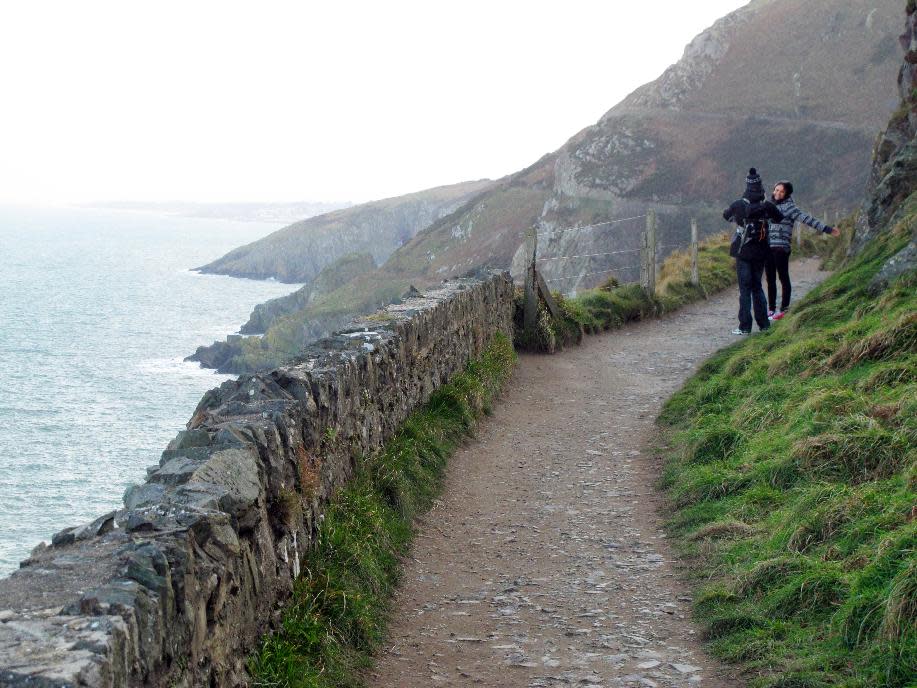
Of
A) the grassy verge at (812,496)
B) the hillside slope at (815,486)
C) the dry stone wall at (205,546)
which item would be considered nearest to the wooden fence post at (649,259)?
the hillside slope at (815,486)

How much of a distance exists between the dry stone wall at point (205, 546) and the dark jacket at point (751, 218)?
6.70m

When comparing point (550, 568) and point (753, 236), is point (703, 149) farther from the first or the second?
point (550, 568)

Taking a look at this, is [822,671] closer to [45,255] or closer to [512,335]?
[512,335]

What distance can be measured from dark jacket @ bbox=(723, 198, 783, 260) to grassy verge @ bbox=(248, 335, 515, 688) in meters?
5.29

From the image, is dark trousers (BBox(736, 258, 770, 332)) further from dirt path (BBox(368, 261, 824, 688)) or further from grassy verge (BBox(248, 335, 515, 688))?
grassy verge (BBox(248, 335, 515, 688))

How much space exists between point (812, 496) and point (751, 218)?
24.0ft

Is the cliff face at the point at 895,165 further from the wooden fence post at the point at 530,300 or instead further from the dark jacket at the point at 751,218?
the wooden fence post at the point at 530,300

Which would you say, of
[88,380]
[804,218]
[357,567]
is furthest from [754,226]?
[88,380]

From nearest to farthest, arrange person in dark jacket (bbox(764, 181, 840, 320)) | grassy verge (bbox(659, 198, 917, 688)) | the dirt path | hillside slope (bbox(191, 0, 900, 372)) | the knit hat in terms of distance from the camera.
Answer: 1. grassy verge (bbox(659, 198, 917, 688))
2. the dirt path
3. the knit hat
4. person in dark jacket (bbox(764, 181, 840, 320))
5. hillside slope (bbox(191, 0, 900, 372))

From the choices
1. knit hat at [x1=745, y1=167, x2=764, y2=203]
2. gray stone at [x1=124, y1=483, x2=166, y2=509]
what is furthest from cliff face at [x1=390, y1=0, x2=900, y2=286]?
gray stone at [x1=124, y1=483, x2=166, y2=509]

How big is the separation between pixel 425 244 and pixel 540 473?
11648 centimetres

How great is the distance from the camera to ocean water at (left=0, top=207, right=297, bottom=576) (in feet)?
112

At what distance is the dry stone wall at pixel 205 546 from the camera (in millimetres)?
2963

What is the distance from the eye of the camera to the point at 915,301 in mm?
8477
